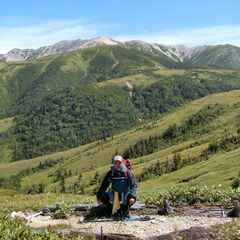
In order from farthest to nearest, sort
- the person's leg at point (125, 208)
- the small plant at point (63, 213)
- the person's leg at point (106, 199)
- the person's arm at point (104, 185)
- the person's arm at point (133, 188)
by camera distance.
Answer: the small plant at point (63, 213) → the person's leg at point (106, 199) → the person's arm at point (104, 185) → the person's leg at point (125, 208) → the person's arm at point (133, 188)

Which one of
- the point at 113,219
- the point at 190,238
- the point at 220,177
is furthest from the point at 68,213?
the point at 220,177

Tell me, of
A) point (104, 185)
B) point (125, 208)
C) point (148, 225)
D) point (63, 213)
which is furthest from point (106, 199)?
point (63, 213)

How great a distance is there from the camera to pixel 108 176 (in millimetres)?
21156

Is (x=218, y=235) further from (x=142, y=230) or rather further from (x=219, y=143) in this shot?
(x=219, y=143)

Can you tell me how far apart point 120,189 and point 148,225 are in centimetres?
209

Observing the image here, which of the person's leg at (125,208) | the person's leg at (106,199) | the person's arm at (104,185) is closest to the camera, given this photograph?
the person's leg at (125,208)

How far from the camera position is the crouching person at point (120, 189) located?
2067 centimetres

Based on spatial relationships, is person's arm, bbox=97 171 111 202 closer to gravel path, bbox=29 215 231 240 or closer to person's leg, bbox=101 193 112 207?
person's leg, bbox=101 193 112 207

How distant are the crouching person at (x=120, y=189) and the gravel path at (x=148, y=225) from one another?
829mm

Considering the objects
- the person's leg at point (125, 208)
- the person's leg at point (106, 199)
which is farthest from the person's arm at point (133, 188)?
the person's leg at point (106, 199)

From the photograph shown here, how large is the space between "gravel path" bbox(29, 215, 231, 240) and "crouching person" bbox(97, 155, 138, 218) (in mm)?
829

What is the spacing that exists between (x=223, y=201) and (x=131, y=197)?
7009 mm

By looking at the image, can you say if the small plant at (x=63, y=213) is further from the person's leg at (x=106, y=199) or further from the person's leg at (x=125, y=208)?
the person's leg at (x=125, y=208)

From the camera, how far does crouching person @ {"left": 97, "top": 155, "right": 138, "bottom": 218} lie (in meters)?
20.7
